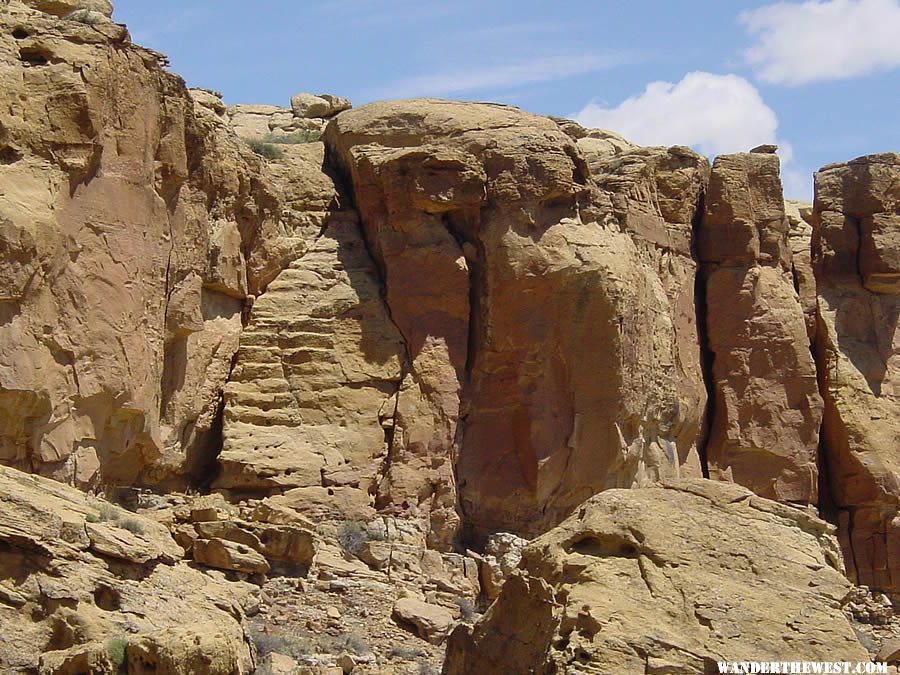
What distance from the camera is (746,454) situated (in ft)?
99.2

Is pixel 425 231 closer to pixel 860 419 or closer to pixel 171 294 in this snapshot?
pixel 171 294

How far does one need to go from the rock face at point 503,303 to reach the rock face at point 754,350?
4359 millimetres

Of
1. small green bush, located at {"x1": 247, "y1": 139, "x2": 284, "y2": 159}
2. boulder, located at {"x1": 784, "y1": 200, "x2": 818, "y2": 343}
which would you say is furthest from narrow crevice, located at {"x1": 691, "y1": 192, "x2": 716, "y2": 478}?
small green bush, located at {"x1": 247, "y1": 139, "x2": 284, "y2": 159}

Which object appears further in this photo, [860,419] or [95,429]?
[860,419]

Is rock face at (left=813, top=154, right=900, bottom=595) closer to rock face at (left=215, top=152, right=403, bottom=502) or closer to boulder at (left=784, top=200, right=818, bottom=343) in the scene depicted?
boulder at (left=784, top=200, right=818, bottom=343)

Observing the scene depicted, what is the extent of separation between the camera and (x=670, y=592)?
44.1 ft

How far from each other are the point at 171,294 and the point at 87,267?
217 cm

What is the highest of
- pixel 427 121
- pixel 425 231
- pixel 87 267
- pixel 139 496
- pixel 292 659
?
pixel 427 121

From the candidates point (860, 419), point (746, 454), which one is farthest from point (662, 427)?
point (860, 419)

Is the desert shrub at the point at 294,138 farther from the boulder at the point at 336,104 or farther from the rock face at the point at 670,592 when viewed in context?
the rock face at the point at 670,592

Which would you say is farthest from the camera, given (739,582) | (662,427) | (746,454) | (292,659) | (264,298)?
(746,454)

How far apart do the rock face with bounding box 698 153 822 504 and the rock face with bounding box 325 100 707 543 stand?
4.36 meters

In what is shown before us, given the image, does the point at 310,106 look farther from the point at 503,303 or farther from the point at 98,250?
the point at 98,250

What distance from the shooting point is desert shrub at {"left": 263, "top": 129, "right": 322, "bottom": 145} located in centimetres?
2773
